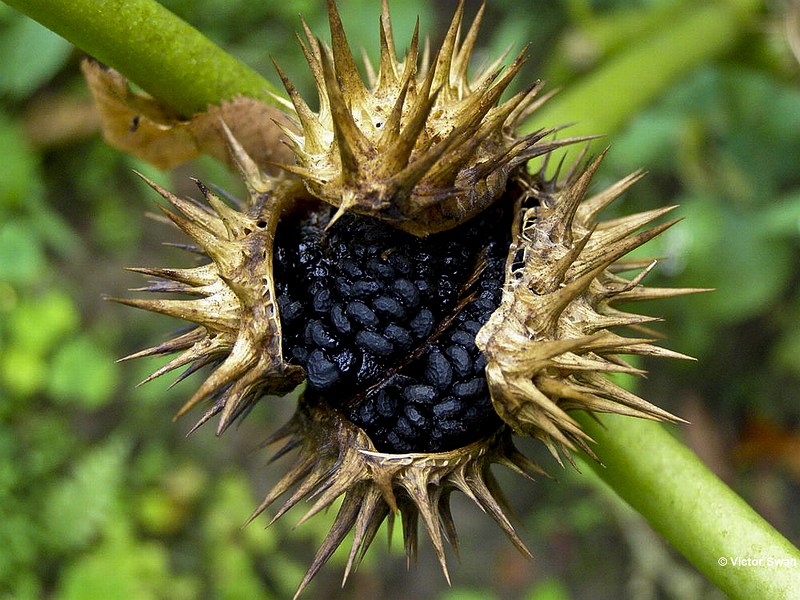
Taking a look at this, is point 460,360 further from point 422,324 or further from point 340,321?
point 340,321

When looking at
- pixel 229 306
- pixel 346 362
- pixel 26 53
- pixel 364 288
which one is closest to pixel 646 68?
pixel 364 288

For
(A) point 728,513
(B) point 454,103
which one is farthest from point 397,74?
(A) point 728,513

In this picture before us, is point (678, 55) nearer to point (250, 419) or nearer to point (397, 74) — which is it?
point (397, 74)

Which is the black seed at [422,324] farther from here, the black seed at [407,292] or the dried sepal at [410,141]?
the dried sepal at [410,141]

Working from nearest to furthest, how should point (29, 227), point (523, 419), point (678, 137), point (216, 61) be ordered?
point (523, 419) < point (216, 61) < point (29, 227) < point (678, 137)
